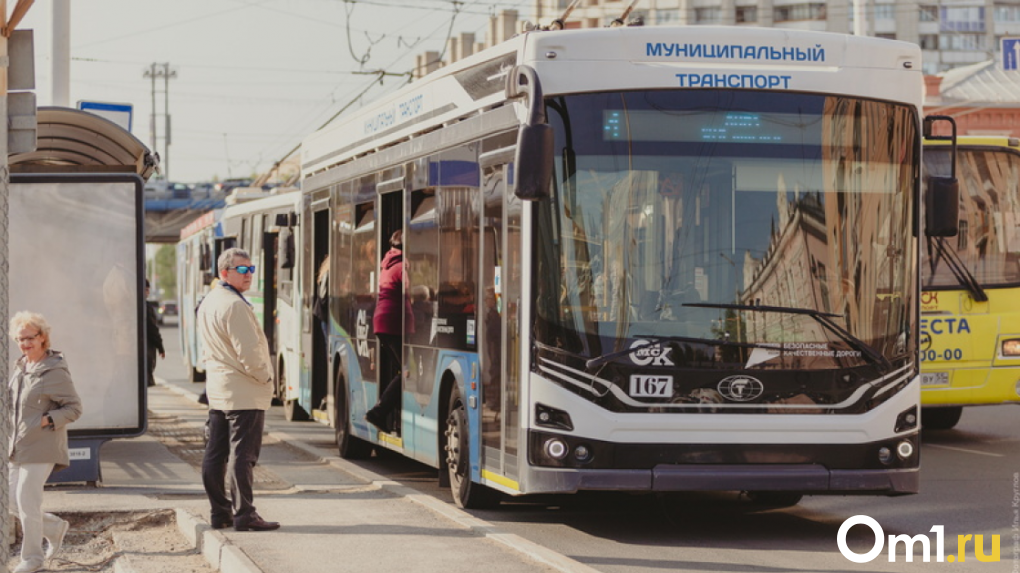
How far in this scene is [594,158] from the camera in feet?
31.9

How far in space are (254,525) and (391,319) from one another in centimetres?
321

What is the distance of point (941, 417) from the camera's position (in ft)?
61.1

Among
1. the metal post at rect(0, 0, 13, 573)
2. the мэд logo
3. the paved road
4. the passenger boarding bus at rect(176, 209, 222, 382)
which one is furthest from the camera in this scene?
the passenger boarding bus at rect(176, 209, 222, 382)

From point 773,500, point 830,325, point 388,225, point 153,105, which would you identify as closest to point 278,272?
point 388,225

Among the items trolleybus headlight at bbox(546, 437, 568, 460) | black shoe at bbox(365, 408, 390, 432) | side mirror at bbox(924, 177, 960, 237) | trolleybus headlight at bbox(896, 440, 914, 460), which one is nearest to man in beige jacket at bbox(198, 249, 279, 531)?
trolleybus headlight at bbox(546, 437, 568, 460)

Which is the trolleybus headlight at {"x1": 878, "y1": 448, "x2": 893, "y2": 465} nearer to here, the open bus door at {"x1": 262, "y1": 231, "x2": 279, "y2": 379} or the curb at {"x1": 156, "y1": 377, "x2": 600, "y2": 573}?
the curb at {"x1": 156, "y1": 377, "x2": 600, "y2": 573}

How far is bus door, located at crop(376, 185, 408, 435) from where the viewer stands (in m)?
13.2

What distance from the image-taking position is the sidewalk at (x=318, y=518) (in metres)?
8.92

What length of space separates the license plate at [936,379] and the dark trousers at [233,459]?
820 cm

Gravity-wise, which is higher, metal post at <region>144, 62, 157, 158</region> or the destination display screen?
metal post at <region>144, 62, 157, 158</region>

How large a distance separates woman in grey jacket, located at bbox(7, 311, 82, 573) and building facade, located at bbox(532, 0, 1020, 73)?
100 metres

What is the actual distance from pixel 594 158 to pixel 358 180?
5.25m

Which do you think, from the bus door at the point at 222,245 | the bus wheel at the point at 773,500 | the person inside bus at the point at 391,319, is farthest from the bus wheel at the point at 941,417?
the bus door at the point at 222,245

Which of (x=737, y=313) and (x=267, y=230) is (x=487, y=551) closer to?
(x=737, y=313)
